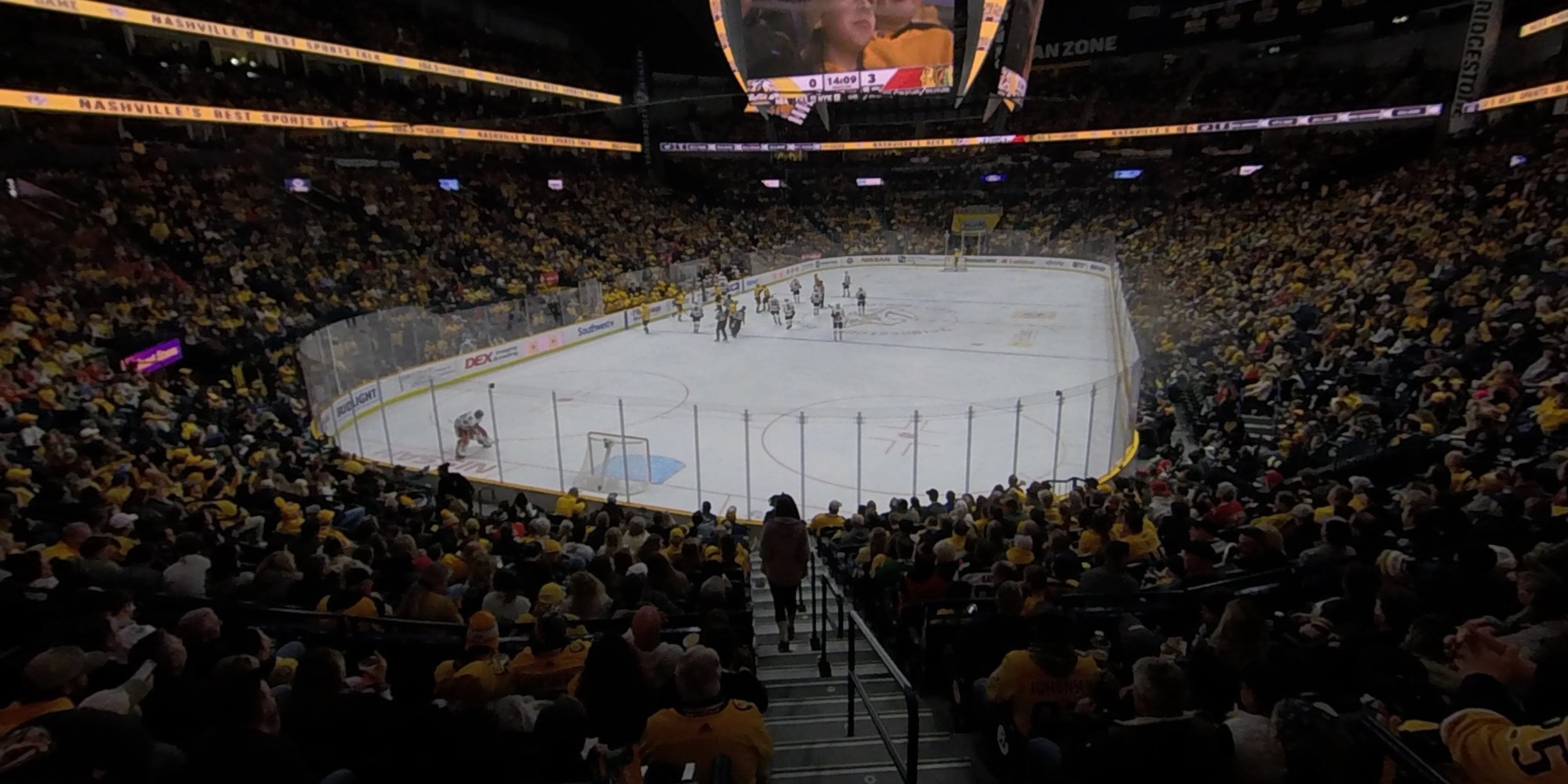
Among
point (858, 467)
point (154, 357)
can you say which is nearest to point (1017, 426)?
point (858, 467)

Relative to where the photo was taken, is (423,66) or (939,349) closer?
(939,349)

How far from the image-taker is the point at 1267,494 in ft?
24.8

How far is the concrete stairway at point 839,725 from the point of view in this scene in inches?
152

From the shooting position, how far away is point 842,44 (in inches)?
877

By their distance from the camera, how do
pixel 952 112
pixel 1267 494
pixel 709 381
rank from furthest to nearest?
pixel 952 112, pixel 709 381, pixel 1267 494

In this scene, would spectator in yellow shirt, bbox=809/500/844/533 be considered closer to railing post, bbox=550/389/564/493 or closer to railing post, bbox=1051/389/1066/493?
railing post, bbox=1051/389/1066/493

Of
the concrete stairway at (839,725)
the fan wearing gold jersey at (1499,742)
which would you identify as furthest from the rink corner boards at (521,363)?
the fan wearing gold jersey at (1499,742)

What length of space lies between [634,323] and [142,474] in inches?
742

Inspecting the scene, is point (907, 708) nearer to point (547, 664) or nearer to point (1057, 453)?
point (547, 664)

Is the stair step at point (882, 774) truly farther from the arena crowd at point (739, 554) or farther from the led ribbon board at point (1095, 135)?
the led ribbon board at point (1095, 135)

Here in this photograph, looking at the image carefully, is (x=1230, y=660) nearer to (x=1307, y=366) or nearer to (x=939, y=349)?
(x=1307, y=366)

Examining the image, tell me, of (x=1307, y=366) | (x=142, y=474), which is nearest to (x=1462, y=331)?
(x=1307, y=366)

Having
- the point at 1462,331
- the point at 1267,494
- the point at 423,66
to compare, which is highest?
the point at 423,66

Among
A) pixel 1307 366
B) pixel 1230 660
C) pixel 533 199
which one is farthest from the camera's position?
pixel 533 199
